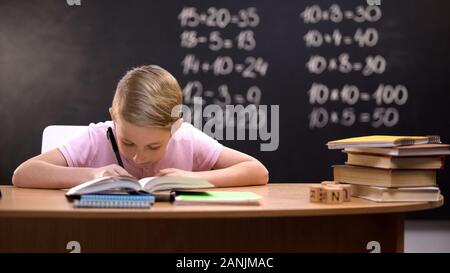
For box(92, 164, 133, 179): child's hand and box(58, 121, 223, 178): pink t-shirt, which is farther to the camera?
box(58, 121, 223, 178): pink t-shirt

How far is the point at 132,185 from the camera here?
130 centimetres

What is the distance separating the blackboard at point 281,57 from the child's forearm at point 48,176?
1324 millimetres

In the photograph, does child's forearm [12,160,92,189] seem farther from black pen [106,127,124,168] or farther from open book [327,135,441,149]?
open book [327,135,441,149]

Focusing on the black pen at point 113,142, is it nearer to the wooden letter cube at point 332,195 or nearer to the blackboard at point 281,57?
the wooden letter cube at point 332,195

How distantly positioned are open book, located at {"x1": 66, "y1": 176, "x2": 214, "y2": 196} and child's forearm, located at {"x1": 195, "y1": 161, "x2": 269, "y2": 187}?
256mm

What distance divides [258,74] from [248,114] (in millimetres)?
225

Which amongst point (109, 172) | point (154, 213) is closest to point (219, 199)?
point (154, 213)

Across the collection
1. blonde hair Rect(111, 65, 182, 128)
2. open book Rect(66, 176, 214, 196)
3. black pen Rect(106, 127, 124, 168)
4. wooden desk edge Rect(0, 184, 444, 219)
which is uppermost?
blonde hair Rect(111, 65, 182, 128)

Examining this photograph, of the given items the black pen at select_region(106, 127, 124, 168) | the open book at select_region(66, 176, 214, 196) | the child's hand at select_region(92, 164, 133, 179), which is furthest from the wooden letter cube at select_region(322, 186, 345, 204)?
the black pen at select_region(106, 127, 124, 168)

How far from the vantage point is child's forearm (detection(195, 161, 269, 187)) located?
5.49 feet

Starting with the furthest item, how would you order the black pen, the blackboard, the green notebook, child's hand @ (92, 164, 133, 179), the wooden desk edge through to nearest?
1. the blackboard
2. the black pen
3. child's hand @ (92, 164, 133, 179)
4. the green notebook
5. the wooden desk edge

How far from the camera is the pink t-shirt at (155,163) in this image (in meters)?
1.83

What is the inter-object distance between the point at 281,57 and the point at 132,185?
1.87 m

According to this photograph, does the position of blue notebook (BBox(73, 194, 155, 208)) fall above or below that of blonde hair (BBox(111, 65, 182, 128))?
below
